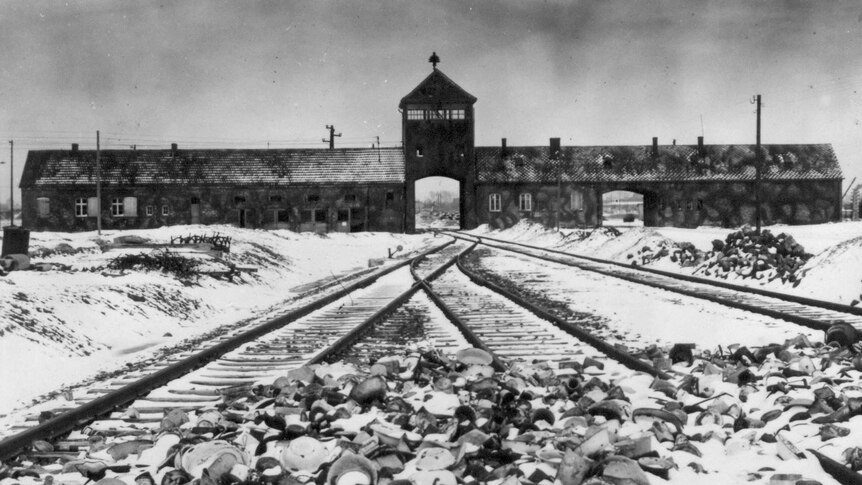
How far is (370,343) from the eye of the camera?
7953 mm

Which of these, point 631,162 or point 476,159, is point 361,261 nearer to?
point 476,159

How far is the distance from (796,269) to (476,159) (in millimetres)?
40446

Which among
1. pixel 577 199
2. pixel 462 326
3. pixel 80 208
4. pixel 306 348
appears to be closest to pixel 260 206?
pixel 80 208

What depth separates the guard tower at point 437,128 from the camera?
50312 mm

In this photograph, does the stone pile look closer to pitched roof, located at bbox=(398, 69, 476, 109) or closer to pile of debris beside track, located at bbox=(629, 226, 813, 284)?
pile of debris beside track, located at bbox=(629, 226, 813, 284)

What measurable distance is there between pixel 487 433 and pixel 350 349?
3.51m

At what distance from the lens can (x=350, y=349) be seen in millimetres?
7547

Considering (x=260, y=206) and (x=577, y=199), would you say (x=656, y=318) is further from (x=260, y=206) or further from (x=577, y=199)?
(x=577, y=199)

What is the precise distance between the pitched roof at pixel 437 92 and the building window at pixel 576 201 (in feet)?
33.7

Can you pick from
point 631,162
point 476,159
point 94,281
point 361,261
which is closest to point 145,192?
Answer: point 476,159

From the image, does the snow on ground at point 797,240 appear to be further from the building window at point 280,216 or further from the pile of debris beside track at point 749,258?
the building window at point 280,216

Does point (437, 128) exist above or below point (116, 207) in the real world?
above

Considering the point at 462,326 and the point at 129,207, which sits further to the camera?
the point at 129,207

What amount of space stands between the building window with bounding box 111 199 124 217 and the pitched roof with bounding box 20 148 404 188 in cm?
128
